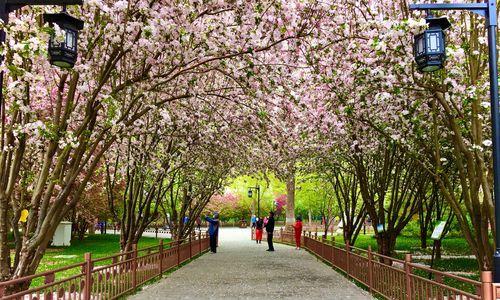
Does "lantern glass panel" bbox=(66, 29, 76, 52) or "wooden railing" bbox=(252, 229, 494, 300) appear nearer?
"wooden railing" bbox=(252, 229, 494, 300)

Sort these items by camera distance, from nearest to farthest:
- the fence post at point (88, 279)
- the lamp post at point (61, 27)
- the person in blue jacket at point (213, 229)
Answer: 1. the lamp post at point (61, 27)
2. the fence post at point (88, 279)
3. the person in blue jacket at point (213, 229)

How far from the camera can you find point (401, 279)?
890cm

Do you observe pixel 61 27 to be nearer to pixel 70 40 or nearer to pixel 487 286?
pixel 70 40

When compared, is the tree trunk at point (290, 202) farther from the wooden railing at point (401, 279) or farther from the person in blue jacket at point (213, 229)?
the wooden railing at point (401, 279)

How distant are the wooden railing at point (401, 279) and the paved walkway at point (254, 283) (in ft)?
1.28

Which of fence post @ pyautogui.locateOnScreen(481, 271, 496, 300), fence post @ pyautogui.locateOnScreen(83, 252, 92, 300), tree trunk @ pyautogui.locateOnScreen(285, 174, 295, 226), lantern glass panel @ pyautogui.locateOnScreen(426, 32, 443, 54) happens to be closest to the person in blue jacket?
tree trunk @ pyautogui.locateOnScreen(285, 174, 295, 226)

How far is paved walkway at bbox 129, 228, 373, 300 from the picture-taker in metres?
11.1

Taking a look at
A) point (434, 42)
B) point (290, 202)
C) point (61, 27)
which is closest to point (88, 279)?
point (61, 27)

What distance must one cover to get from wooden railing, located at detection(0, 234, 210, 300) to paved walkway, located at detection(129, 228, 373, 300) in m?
0.41

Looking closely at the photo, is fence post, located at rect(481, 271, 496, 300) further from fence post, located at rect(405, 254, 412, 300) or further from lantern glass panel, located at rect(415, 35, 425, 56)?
lantern glass panel, located at rect(415, 35, 425, 56)

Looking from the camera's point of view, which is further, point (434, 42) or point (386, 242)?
point (386, 242)

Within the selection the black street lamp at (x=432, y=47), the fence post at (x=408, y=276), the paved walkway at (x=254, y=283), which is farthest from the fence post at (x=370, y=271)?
the black street lamp at (x=432, y=47)

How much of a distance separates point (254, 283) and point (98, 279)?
198 inches

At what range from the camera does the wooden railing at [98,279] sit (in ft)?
23.0
